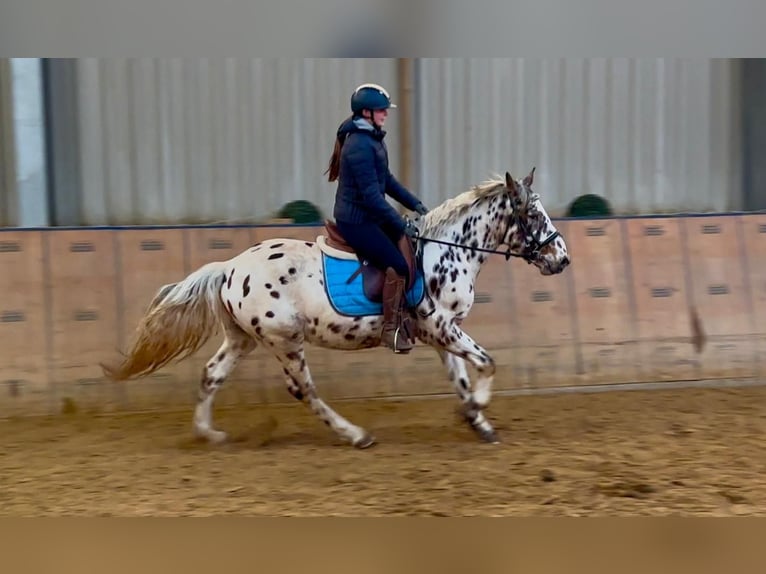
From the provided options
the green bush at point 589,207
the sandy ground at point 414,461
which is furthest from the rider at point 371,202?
the green bush at point 589,207

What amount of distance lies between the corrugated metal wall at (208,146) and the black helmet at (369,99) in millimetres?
1648

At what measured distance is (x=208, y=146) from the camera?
704 centimetres

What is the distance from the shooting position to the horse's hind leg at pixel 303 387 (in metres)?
5.25

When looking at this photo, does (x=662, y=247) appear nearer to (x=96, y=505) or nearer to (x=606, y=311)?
(x=606, y=311)

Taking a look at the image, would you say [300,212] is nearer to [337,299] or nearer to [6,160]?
[337,299]

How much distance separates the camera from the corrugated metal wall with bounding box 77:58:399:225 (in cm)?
671

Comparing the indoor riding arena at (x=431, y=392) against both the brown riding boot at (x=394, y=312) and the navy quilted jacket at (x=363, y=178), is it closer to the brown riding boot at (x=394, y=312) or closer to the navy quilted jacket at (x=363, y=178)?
the brown riding boot at (x=394, y=312)

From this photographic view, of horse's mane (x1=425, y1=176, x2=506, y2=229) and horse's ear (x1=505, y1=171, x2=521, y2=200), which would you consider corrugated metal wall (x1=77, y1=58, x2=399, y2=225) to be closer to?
horse's mane (x1=425, y1=176, x2=506, y2=229)

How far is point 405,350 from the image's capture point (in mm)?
5191

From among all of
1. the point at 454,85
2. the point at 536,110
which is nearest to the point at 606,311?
the point at 536,110

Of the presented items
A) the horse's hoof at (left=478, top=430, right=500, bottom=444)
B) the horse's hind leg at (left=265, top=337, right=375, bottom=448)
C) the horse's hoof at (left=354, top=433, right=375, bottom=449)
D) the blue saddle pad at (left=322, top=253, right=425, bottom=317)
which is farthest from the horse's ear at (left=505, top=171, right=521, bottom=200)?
the horse's hoof at (left=354, top=433, right=375, bottom=449)

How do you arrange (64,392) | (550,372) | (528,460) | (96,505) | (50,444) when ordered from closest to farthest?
1. (96,505)
2. (528,460)
3. (50,444)
4. (64,392)
5. (550,372)

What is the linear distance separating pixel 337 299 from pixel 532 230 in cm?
134

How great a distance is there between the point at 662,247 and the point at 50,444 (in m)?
5.11
